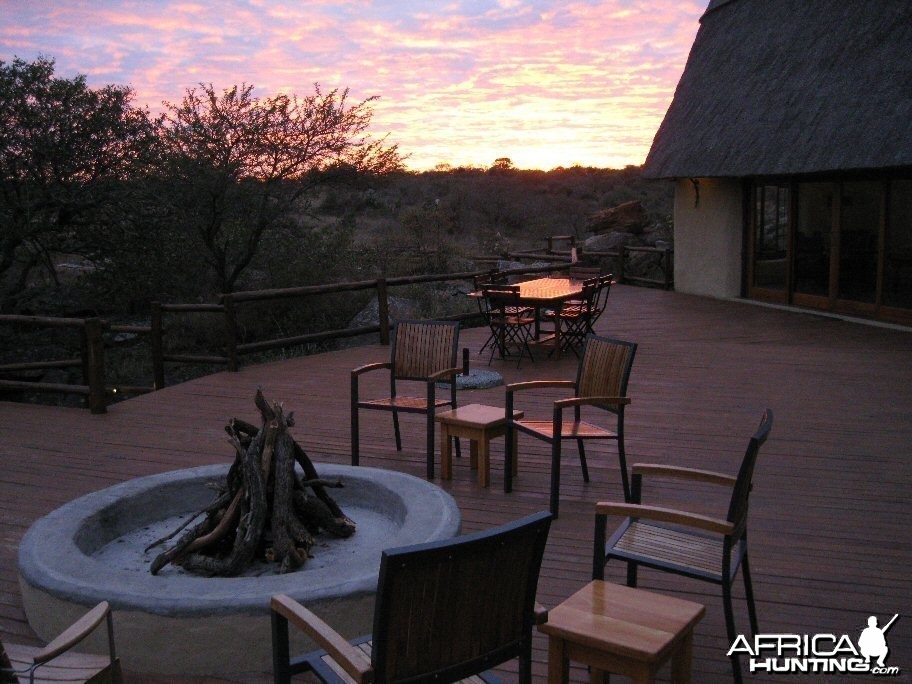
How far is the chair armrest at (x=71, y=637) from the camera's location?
88.7 inches

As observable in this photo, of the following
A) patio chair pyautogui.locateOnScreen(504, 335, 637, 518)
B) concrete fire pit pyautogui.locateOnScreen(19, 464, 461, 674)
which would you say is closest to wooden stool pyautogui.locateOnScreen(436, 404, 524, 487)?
patio chair pyautogui.locateOnScreen(504, 335, 637, 518)

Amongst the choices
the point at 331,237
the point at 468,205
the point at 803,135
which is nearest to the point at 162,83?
the point at 331,237

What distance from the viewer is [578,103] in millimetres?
24141

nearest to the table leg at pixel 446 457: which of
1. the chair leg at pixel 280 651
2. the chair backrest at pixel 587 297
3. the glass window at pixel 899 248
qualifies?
the chair leg at pixel 280 651

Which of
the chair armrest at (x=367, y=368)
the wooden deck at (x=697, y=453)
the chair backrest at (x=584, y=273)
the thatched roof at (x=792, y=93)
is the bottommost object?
the wooden deck at (x=697, y=453)

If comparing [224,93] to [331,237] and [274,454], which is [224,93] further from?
[274,454]

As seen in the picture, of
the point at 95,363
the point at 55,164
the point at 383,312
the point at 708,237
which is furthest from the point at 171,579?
the point at 708,237

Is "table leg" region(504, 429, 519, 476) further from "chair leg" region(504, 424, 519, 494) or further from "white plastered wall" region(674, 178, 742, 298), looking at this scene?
"white plastered wall" region(674, 178, 742, 298)

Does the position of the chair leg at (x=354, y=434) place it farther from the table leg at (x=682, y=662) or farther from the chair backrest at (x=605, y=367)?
the table leg at (x=682, y=662)

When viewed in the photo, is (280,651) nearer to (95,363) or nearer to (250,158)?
(95,363)

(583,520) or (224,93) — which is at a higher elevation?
(224,93)

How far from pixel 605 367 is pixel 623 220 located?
18.5 meters

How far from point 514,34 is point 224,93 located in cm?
536

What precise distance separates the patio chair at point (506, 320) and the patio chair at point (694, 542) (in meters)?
5.76
